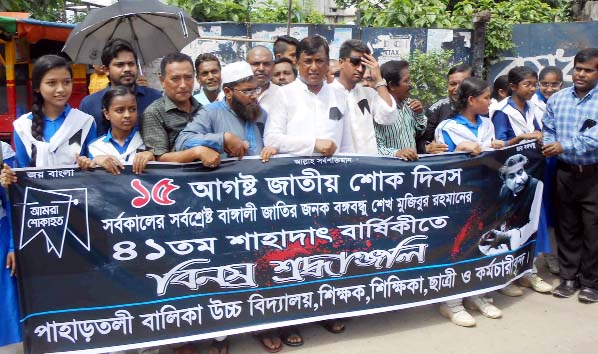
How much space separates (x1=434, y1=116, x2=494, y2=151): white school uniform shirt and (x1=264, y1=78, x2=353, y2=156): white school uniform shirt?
835 millimetres

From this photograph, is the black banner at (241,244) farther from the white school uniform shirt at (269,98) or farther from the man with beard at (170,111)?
the white school uniform shirt at (269,98)

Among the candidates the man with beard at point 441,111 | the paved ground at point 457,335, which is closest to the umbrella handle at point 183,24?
the man with beard at point 441,111

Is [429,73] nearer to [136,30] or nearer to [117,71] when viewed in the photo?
[136,30]

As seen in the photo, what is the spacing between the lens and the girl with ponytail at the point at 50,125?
2.99 metres

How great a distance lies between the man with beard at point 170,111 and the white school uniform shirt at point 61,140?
1.13 ft

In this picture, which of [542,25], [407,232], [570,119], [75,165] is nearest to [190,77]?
[75,165]

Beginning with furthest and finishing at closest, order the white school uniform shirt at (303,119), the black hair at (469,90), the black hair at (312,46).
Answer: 1. the black hair at (469,90)
2. the black hair at (312,46)
3. the white school uniform shirt at (303,119)

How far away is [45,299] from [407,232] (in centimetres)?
218

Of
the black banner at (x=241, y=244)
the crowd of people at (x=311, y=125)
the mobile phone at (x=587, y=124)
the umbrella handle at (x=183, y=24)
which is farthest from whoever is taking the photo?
the umbrella handle at (x=183, y=24)

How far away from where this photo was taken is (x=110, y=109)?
308cm

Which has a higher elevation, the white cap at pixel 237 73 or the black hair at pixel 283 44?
the black hair at pixel 283 44

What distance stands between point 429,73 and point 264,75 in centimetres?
537

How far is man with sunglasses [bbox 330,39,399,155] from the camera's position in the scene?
3.59 m

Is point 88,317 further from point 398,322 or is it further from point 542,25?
point 542,25
